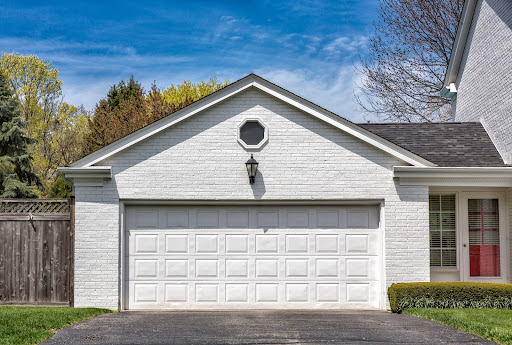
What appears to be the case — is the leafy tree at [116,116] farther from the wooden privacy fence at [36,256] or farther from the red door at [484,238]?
the red door at [484,238]

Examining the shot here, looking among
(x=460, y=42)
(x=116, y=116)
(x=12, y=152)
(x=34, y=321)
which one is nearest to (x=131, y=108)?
(x=116, y=116)

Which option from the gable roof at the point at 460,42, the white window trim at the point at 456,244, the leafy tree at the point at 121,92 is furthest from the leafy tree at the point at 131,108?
the white window trim at the point at 456,244

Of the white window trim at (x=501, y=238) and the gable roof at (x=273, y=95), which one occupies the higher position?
the gable roof at (x=273, y=95)

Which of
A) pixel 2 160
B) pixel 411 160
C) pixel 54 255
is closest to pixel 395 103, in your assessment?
pixel 411 160

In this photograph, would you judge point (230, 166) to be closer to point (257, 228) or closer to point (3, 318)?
point (257, 228)

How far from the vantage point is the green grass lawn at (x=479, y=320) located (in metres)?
8.76

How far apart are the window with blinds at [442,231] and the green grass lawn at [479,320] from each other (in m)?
2.44

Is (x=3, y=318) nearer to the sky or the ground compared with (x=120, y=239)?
nearer to the ground

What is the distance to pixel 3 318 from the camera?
10.1 metres

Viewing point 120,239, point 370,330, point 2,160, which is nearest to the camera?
point 370,330

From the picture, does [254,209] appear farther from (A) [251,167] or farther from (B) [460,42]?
(B) [460,42]

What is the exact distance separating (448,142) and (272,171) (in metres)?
4.76

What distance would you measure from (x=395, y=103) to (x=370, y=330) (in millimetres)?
18858

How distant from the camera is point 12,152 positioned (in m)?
22.5
